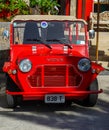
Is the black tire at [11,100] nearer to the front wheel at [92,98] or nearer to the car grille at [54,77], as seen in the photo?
the car grille at [54,77]

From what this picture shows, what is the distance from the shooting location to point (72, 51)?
9.44 metres

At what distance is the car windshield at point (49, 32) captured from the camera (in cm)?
959

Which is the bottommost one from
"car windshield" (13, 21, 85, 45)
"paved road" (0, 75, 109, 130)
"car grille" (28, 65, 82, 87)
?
"paved road" (0, 75, 109, 130)

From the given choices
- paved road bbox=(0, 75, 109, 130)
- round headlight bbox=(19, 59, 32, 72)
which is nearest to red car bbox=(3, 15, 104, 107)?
round headlight bbox=(19, 59, 32, 72)

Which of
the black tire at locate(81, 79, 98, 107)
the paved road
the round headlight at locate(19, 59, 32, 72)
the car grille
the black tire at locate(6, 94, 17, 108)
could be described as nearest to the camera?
the paved road

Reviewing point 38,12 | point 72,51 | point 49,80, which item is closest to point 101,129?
point 49,80

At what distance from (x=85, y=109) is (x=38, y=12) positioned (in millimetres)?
11497

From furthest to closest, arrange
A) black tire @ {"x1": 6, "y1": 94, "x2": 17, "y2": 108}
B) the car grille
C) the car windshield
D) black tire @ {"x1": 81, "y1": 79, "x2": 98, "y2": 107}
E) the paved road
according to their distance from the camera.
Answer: the car windshield, black tire @ {"x1": 6, "y1": 94, "x2": 17, "y2": 108}, black tire @ {"x1": 81, "y1": 79, "x2": 98, "y2": 107}, the car grille, the paved road

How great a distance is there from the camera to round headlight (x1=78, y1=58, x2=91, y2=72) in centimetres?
870

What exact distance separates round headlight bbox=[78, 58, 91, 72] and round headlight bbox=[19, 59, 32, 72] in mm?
914

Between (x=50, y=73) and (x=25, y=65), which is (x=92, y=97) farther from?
(x=25, y=65)

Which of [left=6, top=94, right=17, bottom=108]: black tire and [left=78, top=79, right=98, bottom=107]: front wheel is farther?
[left=6, top=94, right=17, bottom=108]: black tire

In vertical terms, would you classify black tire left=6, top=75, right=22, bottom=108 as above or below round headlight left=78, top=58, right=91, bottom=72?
below

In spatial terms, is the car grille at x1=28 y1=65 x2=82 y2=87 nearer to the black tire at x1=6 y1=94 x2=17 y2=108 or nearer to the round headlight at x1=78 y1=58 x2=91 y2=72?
the round headlight at x1=78 y1=58 x2=91 y2=72
